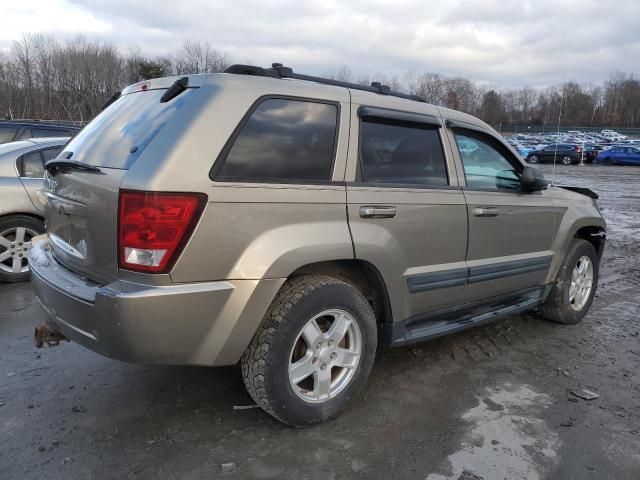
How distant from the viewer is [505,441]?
296 cm

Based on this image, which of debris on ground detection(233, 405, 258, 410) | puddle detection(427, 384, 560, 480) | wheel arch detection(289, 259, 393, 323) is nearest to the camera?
puddle detection(427, 384, 560, 480)

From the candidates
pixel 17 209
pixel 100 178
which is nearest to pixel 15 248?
pixel 17 209

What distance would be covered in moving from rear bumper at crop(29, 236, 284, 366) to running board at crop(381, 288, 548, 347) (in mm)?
1044

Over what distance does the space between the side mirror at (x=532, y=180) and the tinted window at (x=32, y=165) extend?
5.11 m

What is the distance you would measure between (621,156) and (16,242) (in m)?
41.8

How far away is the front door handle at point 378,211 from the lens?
3059 mm

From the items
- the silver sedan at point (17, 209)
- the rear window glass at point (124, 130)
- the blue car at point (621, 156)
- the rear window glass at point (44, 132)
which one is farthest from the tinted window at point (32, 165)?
the blue car at point (621, 156)

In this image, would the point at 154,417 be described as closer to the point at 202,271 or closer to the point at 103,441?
the point at 103,441

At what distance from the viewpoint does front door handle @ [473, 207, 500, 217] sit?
375 cm

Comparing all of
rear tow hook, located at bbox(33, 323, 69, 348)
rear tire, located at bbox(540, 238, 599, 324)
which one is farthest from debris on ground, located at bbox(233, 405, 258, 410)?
rear tire, located at bbox(540, 238, 599, 324)

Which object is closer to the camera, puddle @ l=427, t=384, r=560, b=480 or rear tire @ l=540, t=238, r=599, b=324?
puddle @ l=427, t=384, r=560, b=480

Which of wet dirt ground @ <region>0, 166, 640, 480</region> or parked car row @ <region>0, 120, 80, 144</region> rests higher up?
parked car row @ <region>0, 120, 80, 144</region>

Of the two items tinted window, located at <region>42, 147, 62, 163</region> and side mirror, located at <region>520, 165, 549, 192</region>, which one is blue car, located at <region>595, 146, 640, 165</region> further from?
tinted window, located at <region>42, 147, 62, 163</region>

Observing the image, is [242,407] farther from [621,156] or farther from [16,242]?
[621,156]
